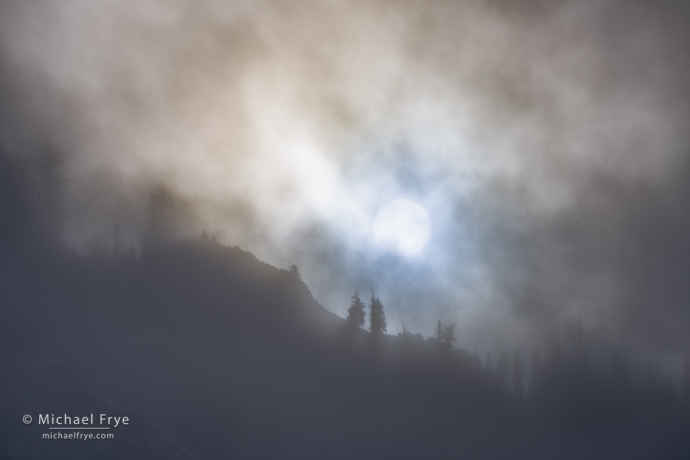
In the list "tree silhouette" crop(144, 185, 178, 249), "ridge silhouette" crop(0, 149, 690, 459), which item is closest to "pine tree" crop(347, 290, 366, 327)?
"ridge silhouette" crop(0, 149, 690, 459)

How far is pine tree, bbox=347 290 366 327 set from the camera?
75369mm

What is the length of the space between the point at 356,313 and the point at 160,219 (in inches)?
1812

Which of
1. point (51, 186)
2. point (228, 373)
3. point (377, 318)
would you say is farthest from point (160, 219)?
point (377, 318)

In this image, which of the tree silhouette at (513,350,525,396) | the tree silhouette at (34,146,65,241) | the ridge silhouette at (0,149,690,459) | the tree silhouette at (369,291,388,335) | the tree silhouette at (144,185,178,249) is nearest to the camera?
the ridge silhouette at (0,149,690,459)

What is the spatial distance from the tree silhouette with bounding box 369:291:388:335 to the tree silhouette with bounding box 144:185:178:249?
46167mm

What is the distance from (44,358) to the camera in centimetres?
4141

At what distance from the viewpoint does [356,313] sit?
75.9 meters

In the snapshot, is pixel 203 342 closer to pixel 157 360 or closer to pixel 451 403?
pixel 157 360

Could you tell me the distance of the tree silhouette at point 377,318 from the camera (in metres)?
76.9

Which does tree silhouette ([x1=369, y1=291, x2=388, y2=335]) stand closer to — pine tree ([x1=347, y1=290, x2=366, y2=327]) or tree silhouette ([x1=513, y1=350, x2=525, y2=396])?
pine tree ([x1=347, y1=290, x2=366, y2=327])

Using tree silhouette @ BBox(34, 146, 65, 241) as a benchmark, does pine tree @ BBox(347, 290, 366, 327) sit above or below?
below

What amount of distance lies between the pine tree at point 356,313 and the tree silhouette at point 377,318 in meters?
2.50

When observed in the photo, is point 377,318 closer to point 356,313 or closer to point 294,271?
point 356,313

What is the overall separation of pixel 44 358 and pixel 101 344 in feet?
29.2
